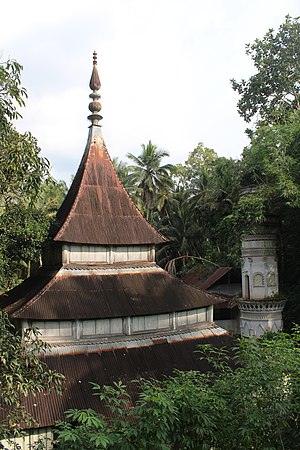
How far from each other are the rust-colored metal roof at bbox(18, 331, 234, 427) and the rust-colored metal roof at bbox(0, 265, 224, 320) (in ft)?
3.11

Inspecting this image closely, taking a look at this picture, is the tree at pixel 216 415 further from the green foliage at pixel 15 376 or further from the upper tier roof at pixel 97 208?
the upper tier roof at pixel 97 208

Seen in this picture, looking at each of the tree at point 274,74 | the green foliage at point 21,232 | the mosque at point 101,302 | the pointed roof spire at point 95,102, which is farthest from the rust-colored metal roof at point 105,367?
the tree at point 274,74

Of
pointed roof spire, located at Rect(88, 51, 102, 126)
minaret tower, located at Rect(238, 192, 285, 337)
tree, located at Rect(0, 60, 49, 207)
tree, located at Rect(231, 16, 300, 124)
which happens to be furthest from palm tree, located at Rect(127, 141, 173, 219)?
tree, located at Rect(0, 60, 49, 207)

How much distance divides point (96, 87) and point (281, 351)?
10310 millimetres

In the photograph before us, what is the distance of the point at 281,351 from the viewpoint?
6512mm

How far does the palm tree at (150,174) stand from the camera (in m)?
36.2

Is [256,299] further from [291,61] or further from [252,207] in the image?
[291,61]

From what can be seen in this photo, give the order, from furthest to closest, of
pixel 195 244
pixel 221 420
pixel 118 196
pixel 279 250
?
pixel 195 244 → pixel 279 250 → pixel 118 196 → pixel 221 420

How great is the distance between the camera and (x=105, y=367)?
1009 centimetres

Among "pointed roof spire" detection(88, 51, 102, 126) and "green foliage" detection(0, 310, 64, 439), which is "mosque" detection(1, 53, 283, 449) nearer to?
"pointed roof spire" detection(88, 51, 102, 126)

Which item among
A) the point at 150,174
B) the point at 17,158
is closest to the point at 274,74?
the point at 150,174

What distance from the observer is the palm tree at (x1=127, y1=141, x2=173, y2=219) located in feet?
119

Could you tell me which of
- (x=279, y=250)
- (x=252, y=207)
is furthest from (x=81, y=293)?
(x=279, y=250)

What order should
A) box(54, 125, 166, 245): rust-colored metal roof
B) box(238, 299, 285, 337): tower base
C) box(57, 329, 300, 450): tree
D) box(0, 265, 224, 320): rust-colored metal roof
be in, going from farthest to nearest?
box(238, 299, 285, 337): tower base < box(54, 125, 166, 245): rust-colored metal roof < box(0, 265, 224, 320): rust-colored metal roof < box(57, 329, 300, 450): tree
